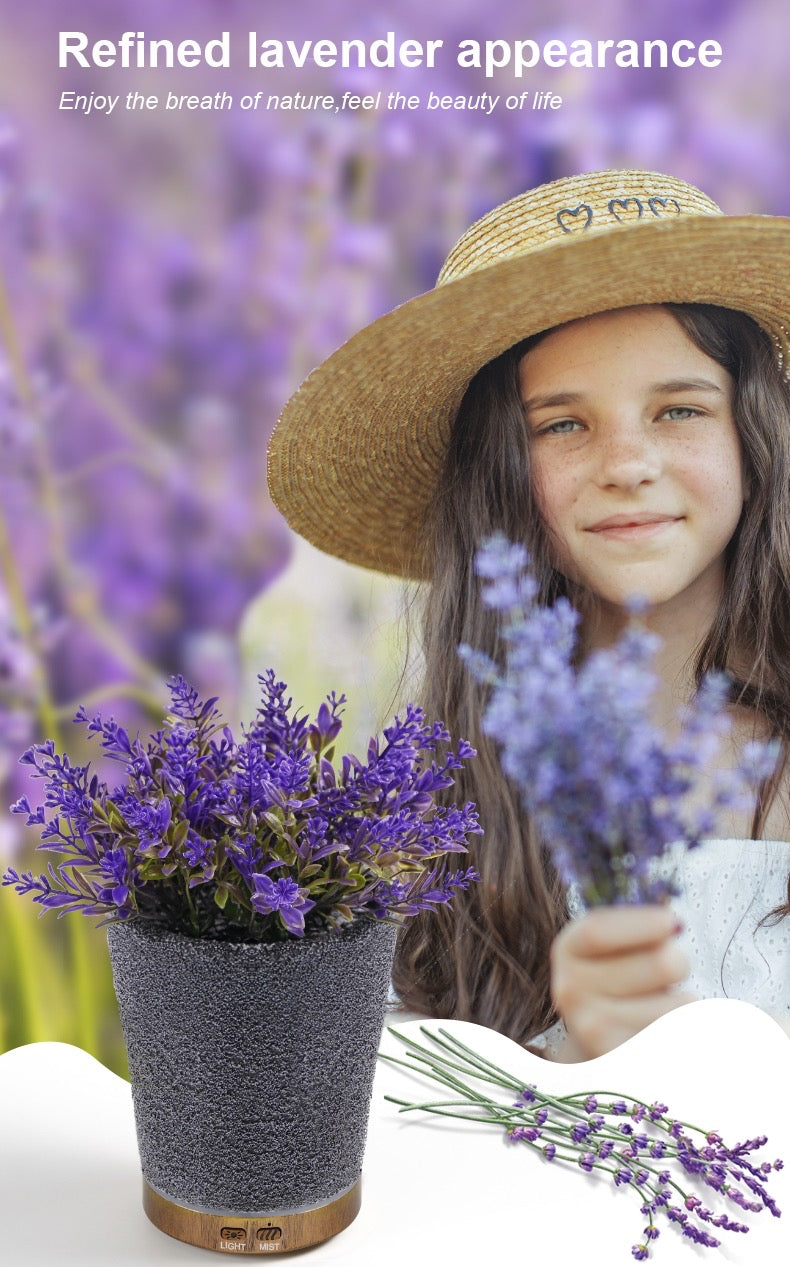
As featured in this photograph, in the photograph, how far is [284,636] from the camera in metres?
1.05

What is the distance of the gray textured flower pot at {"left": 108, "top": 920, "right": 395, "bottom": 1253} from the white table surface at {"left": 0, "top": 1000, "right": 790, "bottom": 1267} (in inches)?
0.9

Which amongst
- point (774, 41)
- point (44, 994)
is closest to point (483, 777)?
point (44, 994)

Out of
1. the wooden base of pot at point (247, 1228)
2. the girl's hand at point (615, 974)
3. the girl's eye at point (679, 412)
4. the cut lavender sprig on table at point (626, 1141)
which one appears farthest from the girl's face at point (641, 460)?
the wooden base of pot at point (247, 1228)

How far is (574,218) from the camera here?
0.82 m

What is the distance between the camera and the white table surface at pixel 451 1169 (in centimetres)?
50

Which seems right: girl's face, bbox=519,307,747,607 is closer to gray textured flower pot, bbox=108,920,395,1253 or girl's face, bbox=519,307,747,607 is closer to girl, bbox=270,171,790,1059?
girl, bbox=270,171,790,1059

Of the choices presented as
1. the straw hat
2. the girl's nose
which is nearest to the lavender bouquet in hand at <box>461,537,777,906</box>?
the girl's nose

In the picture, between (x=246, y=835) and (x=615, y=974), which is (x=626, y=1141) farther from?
(x=246, y=835)

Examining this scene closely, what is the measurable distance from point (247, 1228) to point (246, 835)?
0.18 meters

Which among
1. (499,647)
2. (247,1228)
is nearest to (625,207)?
(499,647)

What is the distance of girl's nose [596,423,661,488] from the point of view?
0.78 m

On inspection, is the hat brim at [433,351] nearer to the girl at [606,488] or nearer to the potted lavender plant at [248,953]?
the girl at [606,488]

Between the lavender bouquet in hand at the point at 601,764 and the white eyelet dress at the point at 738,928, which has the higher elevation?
the lavender bouquet in hand at the point at 601,764

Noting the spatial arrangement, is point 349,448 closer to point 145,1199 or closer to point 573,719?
point 573,719
